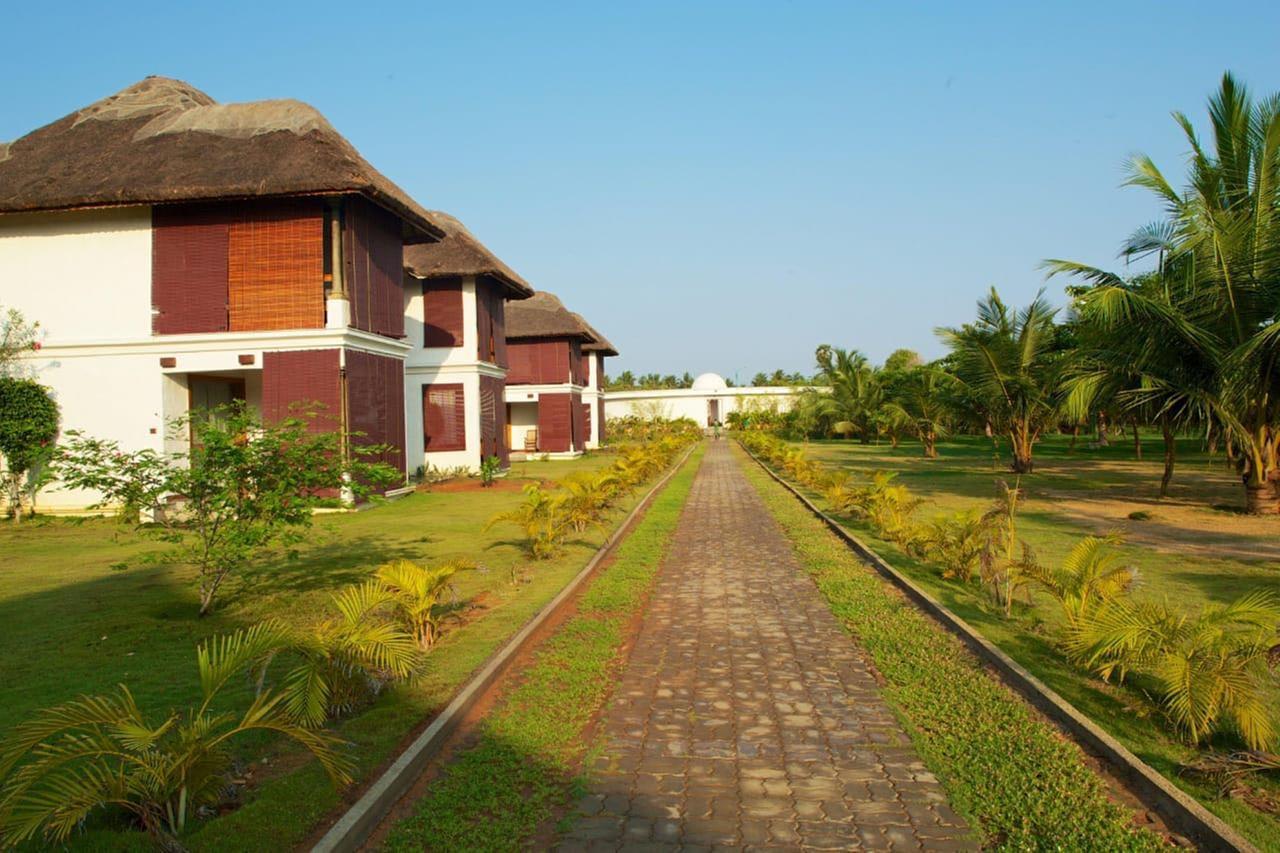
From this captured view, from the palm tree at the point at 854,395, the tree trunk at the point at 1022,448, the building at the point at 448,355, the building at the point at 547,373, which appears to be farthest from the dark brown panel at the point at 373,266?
the palm tree at the point at 854,395

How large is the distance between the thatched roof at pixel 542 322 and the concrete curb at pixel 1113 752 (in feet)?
87.4

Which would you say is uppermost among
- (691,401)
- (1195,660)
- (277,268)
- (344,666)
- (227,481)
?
Result: (277,268)

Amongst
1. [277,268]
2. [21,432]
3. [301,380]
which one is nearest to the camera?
[21,432]

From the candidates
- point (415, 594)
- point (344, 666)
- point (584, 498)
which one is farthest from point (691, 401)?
point (344, 666)

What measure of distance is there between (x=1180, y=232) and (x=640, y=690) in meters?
13.1

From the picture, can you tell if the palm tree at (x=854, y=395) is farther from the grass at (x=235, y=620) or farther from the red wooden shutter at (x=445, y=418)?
the grass at (x=235, y=620)

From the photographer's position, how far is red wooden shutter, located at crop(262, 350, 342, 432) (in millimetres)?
15102

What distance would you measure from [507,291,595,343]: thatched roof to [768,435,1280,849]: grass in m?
13.5

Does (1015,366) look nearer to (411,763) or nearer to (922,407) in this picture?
(922,407)

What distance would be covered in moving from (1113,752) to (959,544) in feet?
14.8

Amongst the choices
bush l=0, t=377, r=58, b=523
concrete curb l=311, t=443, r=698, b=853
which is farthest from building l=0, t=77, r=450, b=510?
concrete curb l=311, t=443, r=698, b=853

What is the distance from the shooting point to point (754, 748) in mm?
4438

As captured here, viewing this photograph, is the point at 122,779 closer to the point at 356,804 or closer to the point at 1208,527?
the point at 356,804

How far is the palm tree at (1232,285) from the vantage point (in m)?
12.7
